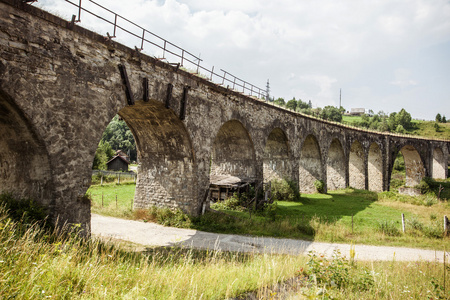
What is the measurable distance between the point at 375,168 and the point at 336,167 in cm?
685

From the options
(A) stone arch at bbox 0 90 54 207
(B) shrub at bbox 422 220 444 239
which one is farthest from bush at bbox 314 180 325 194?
(A) stone arch at bbox 0 90 54 207

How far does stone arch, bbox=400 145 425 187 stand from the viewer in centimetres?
3678

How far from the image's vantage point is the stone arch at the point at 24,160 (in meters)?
7.15

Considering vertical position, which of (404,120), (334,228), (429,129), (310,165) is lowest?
(334,228)

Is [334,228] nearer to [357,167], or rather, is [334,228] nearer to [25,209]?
[25,209]

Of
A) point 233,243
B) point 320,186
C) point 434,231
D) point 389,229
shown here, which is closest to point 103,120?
point 233,243

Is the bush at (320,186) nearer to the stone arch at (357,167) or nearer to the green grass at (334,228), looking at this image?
the stone arch at (357,167)

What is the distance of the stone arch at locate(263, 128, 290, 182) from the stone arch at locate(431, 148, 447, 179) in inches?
1226

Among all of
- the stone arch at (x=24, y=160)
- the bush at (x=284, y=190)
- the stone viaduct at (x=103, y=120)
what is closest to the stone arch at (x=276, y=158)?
the stone viaduct at (x=103, y=120)

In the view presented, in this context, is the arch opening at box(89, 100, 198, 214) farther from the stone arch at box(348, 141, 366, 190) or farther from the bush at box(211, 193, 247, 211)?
the stone arch at box(348, 141, 366, 190)

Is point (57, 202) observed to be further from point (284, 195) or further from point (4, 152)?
point (284, 195)

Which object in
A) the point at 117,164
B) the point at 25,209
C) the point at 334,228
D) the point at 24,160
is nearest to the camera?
the point at 25,209

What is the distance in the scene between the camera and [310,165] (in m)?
25.3

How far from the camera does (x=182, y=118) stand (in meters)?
11.9
